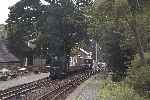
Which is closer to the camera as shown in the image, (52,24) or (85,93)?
(85,93)

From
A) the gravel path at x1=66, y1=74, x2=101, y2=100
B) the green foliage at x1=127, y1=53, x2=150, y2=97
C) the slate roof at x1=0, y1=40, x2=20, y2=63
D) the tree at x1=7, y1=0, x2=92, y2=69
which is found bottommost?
the gravel path at x1=66, y1=74, x2=101, y2=100

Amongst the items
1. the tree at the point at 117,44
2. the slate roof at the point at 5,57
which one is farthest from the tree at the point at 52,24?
the slate roof at the point at 5,57

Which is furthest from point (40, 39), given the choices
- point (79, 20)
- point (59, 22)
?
point (59, 22)

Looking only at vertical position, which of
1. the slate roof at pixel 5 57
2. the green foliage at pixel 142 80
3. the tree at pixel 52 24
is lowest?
the green foliage at pixel 142 80

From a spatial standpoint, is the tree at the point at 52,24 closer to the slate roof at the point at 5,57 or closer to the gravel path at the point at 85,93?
the slate roof at the point at 5,57

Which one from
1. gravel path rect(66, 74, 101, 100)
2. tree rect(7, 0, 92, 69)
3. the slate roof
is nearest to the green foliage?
gravel path rect(66, 74, 101, 100)

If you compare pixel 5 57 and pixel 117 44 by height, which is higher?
pixel 117 44

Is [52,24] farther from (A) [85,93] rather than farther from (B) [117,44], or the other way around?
(A) [85,93]

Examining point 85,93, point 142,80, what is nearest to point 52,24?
point 85,93

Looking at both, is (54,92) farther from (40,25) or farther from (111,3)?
(40,25)

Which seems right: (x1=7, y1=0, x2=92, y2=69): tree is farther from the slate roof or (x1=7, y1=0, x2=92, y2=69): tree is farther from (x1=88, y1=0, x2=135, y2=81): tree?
the slate roof

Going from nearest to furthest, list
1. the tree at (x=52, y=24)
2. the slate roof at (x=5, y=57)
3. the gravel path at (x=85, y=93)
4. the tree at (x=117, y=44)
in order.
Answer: the gravel path at (x=85, y=93), the tree at (x=117, y=44), the tree at (x=52, y=24), the slate roof at (x=5, y=57)

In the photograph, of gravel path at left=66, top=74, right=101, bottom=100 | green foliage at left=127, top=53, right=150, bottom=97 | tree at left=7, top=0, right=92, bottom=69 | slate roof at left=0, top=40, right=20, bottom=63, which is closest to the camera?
green foliage at left=127, top=53, right=150, bottom=97

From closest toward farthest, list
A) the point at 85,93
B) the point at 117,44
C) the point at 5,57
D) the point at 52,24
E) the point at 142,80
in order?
1. the point at 142,80
2. the point at 85,93
3. the point at 117,44
4. the point at 52,24
5. the point at 5,57
